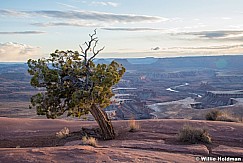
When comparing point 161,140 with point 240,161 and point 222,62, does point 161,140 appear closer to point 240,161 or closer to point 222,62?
point 240,161

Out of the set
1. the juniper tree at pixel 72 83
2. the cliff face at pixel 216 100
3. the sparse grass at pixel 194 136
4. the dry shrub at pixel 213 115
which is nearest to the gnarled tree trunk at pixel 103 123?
the juniper tree at pixel 72 83

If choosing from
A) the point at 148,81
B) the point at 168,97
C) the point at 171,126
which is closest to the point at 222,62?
the point at 148,81

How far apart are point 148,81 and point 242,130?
125 metres

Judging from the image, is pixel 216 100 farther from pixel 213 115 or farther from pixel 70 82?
pixel 70 82

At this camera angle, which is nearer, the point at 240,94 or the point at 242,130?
the point at 242,130

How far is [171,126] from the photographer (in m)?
15.8

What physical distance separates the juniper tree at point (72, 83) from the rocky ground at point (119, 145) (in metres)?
1.24

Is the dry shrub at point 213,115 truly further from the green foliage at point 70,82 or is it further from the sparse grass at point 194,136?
the green foliage at point 70,82

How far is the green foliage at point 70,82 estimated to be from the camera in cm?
1270

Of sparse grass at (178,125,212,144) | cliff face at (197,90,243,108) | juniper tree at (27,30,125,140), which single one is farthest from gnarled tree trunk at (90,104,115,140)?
cliff face at (197,90,243,108)

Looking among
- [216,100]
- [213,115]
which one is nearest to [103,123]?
[213,115]

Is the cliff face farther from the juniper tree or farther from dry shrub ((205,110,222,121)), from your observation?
the juniper tree

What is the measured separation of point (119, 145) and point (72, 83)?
338 centimetres

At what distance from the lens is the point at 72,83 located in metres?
13.4
